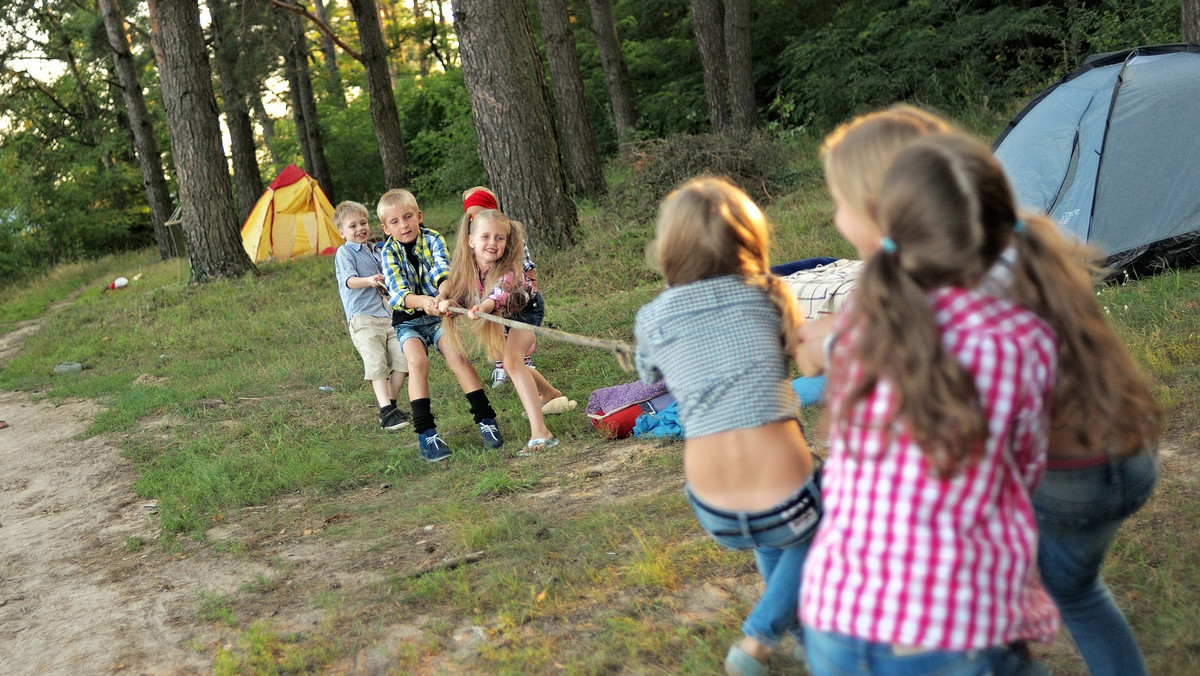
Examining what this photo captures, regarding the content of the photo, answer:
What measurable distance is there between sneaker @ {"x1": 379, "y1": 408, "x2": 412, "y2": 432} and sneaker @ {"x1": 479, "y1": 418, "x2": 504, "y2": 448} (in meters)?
1.03

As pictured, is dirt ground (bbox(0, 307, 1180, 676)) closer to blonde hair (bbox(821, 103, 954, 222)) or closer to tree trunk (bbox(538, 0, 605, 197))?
blonde hair (bbox(821, 103, 954, 222))

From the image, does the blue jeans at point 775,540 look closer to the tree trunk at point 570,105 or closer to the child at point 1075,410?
the child at point 1075,410

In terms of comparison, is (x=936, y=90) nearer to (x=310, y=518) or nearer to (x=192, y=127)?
(x=192, y=127)

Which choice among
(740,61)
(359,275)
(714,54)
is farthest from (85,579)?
(714,54)

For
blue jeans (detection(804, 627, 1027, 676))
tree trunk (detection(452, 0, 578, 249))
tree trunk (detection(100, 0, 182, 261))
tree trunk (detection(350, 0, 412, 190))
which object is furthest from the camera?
tree trunk (detection(100, 0, 182, 261))

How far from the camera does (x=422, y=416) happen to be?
18.2 feet

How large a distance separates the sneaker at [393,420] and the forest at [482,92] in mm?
3818

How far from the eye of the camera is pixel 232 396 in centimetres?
780

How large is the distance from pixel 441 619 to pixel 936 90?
14.2m

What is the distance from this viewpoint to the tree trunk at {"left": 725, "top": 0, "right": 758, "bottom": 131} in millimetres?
14789

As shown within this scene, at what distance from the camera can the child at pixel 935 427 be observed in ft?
5.32

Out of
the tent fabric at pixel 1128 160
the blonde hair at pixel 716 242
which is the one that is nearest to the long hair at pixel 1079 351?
the blonde hair at pixel 716 242

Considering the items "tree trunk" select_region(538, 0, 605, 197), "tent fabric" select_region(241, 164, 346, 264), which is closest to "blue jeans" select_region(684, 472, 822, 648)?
"tree trunk" select_region(538, 0, 605, 197)

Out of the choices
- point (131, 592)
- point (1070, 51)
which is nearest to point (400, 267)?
point (131, 592)
